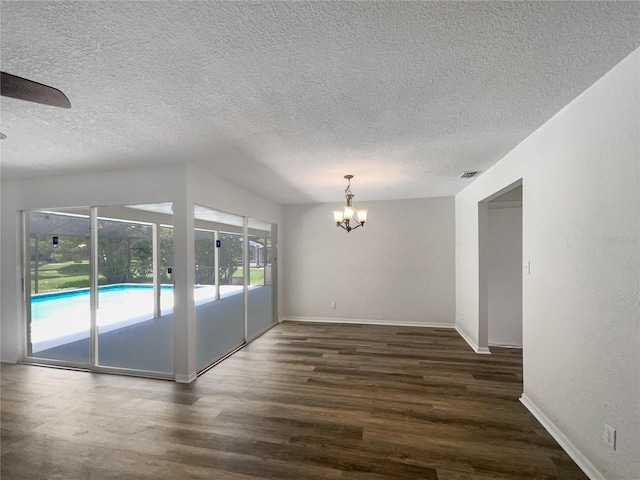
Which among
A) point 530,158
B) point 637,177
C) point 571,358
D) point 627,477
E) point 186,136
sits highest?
point 186,136

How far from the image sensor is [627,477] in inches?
59.6

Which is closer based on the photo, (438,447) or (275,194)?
(438,447)

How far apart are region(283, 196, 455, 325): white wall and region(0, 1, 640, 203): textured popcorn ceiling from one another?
280 cm

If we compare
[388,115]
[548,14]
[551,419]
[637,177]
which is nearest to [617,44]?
[548,14]

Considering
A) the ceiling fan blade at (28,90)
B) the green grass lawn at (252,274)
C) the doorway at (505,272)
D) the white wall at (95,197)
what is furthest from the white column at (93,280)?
the doorway at (505,272)

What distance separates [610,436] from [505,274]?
313 centimetres

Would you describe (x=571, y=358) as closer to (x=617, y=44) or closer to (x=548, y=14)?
(x=617, y=44)

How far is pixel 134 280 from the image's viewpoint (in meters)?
7.98

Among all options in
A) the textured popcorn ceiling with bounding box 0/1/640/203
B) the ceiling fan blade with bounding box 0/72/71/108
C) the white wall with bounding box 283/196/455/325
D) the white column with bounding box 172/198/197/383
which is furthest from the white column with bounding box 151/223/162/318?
the ceiling fan blade with bounding box 0/72/71/108

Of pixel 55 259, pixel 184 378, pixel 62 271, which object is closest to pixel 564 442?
pixel 184 378

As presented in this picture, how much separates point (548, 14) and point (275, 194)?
14.0 feet

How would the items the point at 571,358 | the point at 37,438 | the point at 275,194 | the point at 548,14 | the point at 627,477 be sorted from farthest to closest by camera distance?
1. the point at 275,194
2. the point at 37,438
3. the point at 571,358
4. the point at 627,477
5. the point at 548,14

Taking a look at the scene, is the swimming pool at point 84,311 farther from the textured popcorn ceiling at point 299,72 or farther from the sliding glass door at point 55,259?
the textured popcorn ceiling at point 299,72

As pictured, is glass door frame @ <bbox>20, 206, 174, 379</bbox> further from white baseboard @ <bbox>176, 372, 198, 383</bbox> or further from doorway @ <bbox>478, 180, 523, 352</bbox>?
doorway @ <bbox>478, 180, 523, 352</bbox>
